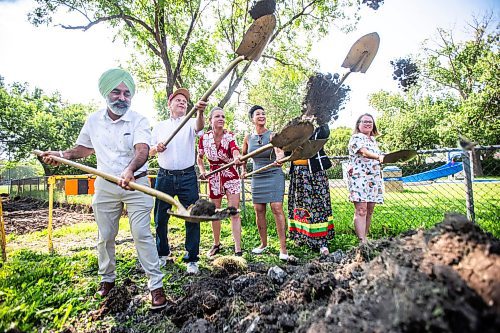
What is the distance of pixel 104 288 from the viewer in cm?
268

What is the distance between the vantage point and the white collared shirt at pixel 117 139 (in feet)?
8.69

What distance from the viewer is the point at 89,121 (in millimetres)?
2791

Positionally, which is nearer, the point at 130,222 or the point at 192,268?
the point at 130,222

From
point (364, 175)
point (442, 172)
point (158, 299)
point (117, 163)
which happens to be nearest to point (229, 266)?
point (158, 299)

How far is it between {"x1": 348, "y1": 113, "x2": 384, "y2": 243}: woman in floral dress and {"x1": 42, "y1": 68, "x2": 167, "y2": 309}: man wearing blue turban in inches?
94.4

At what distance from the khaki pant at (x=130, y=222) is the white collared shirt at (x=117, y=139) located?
0.53 feet

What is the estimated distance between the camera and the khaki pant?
250cm

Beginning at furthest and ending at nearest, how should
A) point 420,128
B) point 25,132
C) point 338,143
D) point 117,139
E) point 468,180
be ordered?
point 338,143
point 420,128
point 25,132
point 468,180
point 117,139

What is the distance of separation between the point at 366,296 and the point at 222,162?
268 centimetres

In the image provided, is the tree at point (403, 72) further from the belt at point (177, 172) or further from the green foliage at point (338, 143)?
the green foliage at point (338, 143)

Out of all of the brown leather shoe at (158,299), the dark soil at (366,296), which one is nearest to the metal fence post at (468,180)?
the dark soil at (366,296)

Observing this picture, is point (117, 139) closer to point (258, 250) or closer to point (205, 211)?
point (205, 211)

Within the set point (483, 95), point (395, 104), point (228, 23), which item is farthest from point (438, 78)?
point (228, 23)

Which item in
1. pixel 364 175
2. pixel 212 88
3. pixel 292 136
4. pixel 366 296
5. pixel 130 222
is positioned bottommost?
pixel 366 296
